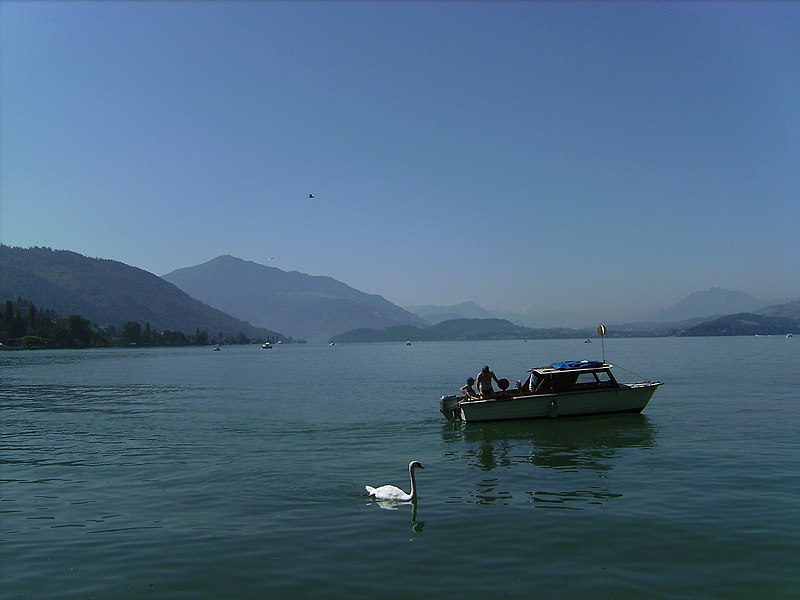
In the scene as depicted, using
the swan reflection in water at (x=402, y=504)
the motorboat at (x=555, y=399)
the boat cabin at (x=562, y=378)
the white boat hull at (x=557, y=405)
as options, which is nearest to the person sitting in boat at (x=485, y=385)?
the motorboat at (x=555, y=399)

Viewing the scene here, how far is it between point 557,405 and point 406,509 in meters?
19.2

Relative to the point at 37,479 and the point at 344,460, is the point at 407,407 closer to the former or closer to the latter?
the point at 344,460

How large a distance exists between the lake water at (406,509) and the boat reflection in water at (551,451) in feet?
0.45

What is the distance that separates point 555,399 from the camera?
35219 millimetres

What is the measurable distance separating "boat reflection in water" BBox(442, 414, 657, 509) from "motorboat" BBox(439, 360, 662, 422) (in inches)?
18.5

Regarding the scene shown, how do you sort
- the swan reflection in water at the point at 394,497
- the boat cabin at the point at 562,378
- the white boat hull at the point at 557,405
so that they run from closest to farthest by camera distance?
the swan reflection in water at the point at 394,497
the white boat hull at the point at 557,405
the boat cabin at the point at 562,378

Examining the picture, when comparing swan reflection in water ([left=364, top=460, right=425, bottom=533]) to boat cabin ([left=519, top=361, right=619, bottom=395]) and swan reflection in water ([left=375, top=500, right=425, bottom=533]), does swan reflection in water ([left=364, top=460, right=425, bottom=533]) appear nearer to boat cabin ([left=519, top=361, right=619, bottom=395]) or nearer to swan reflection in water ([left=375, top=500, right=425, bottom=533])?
swan reflection in water ([left=375, top=500, right=425, bottom=533])

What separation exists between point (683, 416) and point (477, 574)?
1120 inches

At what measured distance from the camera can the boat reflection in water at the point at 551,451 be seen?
19797mm

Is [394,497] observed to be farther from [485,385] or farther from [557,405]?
[557,405]

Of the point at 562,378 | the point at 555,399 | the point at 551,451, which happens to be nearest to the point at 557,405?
the point at 555,399

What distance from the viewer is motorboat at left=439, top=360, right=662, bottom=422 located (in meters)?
34.7

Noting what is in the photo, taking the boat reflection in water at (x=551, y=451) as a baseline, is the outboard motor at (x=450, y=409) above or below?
above

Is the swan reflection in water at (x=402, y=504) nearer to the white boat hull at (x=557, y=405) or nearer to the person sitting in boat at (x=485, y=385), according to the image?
the white boat hull at (x=557, y=405)
